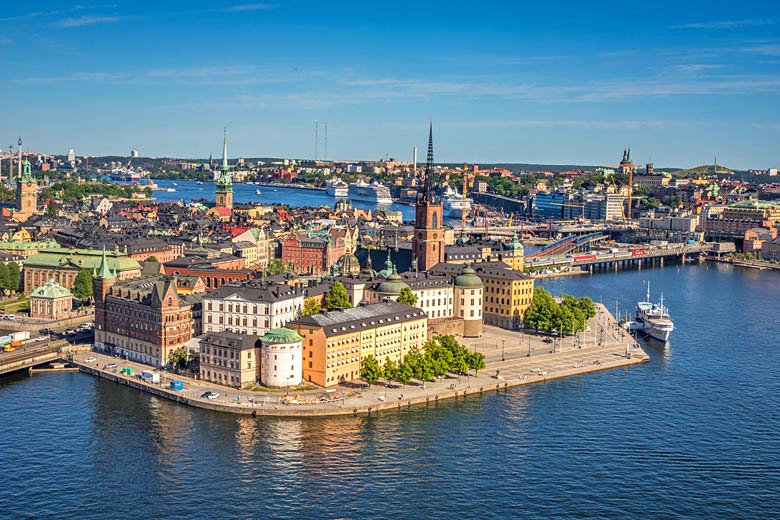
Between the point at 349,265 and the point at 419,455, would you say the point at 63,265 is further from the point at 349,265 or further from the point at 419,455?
the point at 419,455

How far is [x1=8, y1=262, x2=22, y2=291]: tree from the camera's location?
90938 millimetres

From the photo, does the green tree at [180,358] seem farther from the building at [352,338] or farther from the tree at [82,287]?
the tree at [82,287]

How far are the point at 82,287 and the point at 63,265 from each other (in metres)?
7.58

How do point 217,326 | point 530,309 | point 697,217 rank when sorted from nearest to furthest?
1. point 217,326
2. point 530,309
3. point 697,217

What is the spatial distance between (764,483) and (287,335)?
27.3 m

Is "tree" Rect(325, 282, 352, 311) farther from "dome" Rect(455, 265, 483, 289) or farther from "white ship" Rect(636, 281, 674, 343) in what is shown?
"white ship" Rect(636, 281, 674, 343)

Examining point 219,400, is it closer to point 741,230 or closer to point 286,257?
point 286,257

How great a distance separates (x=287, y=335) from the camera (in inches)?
2239

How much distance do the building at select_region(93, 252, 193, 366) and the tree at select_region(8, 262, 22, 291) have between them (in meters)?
26.1

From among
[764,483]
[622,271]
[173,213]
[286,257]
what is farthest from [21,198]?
[764,483]

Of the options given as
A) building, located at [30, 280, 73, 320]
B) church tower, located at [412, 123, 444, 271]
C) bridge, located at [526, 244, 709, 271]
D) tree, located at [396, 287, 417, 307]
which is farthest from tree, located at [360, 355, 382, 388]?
bridge, located at [526, 244, 709, 271]

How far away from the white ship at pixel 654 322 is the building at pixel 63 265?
45919 mm

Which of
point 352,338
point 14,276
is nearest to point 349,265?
point 14,276

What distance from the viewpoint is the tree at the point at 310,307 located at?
6850 cm
